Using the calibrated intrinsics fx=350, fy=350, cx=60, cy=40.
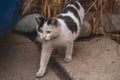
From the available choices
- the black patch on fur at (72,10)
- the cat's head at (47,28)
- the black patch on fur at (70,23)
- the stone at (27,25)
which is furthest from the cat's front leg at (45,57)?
the stone at (27,25)

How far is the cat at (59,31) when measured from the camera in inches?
157

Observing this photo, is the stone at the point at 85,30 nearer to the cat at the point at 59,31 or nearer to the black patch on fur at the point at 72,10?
the cat at the point at 59,31

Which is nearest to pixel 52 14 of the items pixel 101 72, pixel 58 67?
pixel 58 67

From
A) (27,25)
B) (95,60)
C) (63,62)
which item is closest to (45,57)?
(63,62)

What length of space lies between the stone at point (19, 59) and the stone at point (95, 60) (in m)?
0.28

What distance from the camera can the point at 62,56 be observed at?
4680mm

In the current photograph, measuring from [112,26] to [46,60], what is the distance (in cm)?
161

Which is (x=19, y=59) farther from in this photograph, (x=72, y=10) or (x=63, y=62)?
(x=72, y=10)

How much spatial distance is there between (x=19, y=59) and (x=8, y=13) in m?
0.90

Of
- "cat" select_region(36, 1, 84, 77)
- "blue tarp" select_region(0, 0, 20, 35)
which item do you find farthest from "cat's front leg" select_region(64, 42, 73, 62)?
"blue tarp" select_region(0, 0, 20, 35)

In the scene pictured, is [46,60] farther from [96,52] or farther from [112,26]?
[112,26]

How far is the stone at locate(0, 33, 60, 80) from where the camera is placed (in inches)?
165

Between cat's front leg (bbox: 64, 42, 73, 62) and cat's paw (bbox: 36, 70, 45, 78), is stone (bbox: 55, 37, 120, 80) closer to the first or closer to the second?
cat's front leg (bbox: 64, 42, 73, 62)

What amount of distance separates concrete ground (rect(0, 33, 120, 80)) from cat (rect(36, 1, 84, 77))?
0.16 meters
